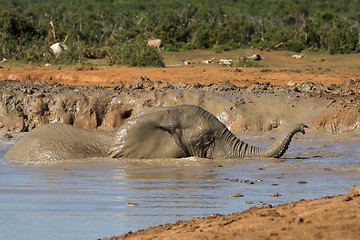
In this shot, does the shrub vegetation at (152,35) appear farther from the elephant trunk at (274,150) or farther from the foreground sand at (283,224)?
the foreground sand at (283,224)

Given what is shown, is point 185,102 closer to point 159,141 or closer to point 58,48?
point 159,141

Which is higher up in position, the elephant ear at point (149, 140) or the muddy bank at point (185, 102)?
the elephant ear at point (149, 140)

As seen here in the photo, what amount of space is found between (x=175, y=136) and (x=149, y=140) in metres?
0.32

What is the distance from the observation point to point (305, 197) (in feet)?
29.3

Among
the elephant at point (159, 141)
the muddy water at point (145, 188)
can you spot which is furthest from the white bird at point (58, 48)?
the elephant at point (159, 141)

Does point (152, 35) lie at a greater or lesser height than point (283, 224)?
lesser

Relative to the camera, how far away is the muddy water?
7.63 m

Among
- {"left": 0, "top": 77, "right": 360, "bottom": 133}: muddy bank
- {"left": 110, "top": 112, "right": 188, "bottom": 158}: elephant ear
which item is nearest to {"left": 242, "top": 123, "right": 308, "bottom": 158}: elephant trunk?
{"left": 110, "top": 112, "right": 188, "bottom": 158}: elephant ear

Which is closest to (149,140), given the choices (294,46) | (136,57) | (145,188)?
(145,188)

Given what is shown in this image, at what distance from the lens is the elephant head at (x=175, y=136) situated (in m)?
12.0

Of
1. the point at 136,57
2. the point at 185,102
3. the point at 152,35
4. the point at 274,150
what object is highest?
the point at 274,150

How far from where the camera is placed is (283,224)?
5867mm

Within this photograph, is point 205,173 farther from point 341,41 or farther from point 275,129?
point 341,41

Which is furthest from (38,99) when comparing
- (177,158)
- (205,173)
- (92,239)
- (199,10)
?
(199,10)
